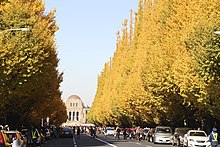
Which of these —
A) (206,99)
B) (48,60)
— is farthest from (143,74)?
(206,99)

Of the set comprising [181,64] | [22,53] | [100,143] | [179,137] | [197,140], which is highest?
[22,53]

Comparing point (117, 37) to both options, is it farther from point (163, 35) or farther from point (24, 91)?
point (24, 91)

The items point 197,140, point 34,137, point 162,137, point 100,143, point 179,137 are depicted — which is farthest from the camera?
point 162,137

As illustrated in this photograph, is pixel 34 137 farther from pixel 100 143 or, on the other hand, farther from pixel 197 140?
pixel 197 140

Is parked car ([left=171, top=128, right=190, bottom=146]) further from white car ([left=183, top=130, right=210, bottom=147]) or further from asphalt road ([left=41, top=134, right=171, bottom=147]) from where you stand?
white car ([left=183, top=130, right=210, bottom=147])

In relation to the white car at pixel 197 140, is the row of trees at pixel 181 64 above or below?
above

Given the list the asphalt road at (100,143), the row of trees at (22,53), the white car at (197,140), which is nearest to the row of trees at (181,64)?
the white car at (197,140)

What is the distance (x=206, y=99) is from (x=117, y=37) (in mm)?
78369

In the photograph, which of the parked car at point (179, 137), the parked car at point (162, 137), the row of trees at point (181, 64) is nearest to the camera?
the row of trees at point (181, 64)

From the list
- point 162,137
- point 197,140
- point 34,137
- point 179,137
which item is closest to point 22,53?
point 34,137

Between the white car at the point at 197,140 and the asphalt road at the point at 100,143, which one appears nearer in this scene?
the white car at the point at 197,140

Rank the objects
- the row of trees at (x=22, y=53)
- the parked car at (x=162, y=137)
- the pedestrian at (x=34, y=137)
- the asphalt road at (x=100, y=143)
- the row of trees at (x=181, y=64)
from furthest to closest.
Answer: the parked car at (x=162, y=137) < the asphalt road at (x=100, y=143) < the pedestrian at (x=34, y=137) < the row of trees at (x=22, y=53) < the row of trees at (x=181, y=64)

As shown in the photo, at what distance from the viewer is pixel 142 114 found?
3004 inches

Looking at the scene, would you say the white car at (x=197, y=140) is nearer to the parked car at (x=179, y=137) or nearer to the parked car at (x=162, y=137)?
the parked car at (x=179, y=137)
